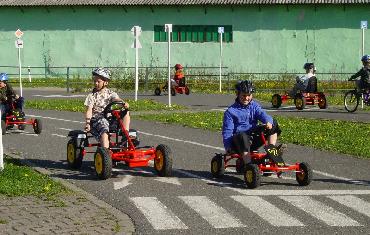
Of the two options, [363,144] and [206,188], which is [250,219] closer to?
[206,188]

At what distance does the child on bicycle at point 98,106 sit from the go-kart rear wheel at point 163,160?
31.6 inches

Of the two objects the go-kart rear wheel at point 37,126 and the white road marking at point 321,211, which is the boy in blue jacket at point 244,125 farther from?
the go-kart rear wheel at point 37,126

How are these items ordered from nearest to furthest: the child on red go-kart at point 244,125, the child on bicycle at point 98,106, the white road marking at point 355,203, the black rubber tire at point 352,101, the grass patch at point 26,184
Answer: the white road marking at point 355,203 < the grass patch at point 26,184 < the child on red go-kart at point 244,125 < the child on bicycle at point 98,106 < the black rubber tire at point 352,101

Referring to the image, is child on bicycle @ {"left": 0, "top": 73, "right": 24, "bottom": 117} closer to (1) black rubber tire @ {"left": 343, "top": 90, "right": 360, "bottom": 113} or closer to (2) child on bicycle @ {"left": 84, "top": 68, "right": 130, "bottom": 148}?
(2) child on bicycle @ {"left": 84, "top": 68, "right": 130, "bottom": 148}

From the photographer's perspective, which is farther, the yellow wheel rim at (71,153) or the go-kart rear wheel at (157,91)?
the go-kart rear wheel at (157,91)

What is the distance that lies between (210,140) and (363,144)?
Answer: 313 cm

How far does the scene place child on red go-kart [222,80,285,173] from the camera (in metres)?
12.7

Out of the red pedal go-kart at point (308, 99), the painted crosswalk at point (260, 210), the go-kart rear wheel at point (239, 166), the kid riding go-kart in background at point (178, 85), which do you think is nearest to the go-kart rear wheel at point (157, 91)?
the kid riding go-kart in background at point (178, 85)

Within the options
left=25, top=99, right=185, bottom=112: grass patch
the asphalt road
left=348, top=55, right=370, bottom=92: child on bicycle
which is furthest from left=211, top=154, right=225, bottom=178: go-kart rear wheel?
left=25, top=99, right=185, bottom=112: grass patch

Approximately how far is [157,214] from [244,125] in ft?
10.3

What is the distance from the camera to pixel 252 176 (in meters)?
12.0

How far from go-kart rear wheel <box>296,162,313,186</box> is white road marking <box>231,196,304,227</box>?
119 cm

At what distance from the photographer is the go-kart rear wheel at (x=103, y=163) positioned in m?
12.7

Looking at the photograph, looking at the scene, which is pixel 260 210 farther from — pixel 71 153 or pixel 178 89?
pixel 178 89
